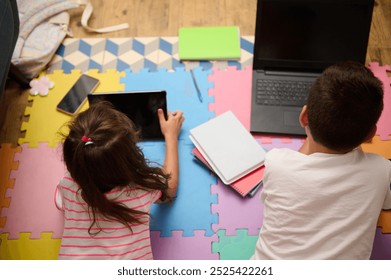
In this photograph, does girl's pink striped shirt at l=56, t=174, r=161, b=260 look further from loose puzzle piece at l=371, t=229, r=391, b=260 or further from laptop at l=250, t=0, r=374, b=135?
loose puzzle piece at l=371, t=229, r=391, b=260

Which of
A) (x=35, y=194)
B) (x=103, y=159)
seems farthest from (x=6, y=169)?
(x=103, y=159)

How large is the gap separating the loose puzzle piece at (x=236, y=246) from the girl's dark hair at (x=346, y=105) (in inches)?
16.7

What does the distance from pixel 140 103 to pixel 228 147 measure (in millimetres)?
303

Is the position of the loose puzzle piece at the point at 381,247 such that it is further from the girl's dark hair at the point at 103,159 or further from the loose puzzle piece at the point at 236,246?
the girl's dark hair at the point at 103,159

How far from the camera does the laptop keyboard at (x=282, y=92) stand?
54.7 inches

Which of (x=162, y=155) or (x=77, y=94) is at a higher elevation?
(x=77, y=94)

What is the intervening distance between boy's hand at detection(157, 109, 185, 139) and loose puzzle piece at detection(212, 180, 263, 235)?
0.22m

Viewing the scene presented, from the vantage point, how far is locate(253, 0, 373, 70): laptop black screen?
1.26m

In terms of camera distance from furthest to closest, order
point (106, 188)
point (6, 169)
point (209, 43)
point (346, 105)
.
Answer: point (209, 43), point (6, 169), point (106, 188), point (346, 105)

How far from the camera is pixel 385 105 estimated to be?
141cm

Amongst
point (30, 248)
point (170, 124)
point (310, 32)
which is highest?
point (310, 32)

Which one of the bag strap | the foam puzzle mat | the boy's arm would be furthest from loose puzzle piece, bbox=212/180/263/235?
the bag strap

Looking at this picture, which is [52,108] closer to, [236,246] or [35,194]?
[35,194]

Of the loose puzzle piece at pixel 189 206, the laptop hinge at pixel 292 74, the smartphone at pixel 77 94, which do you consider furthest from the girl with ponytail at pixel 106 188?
the laptop hinge at pixel 292 74
